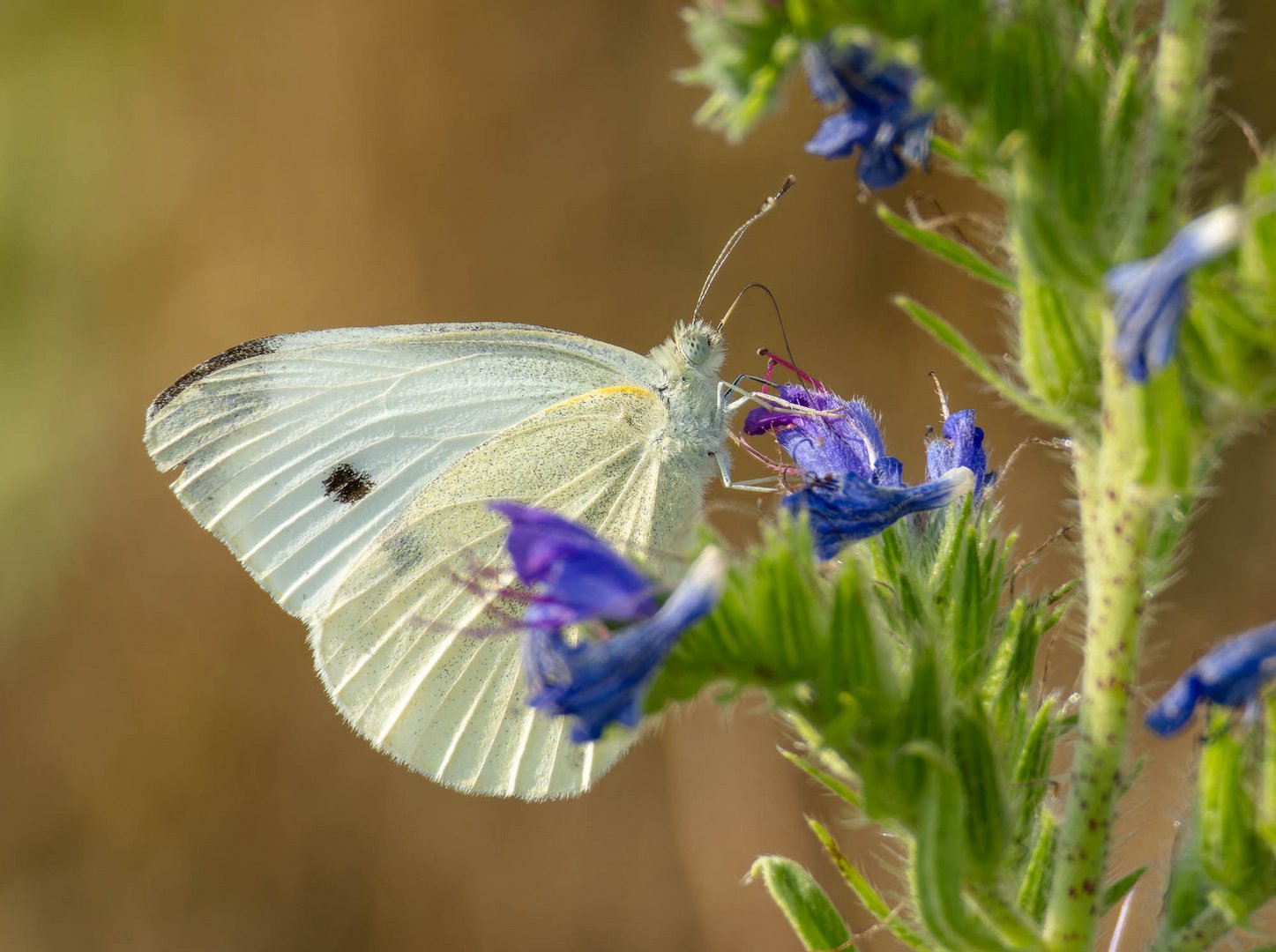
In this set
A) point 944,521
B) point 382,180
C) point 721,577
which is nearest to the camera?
point 721,577

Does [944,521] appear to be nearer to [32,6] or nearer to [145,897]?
[145,897]

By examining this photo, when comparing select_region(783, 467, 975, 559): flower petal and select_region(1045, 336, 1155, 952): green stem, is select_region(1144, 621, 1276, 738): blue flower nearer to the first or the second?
select_region(1045, 336, 1155, 952): green stem

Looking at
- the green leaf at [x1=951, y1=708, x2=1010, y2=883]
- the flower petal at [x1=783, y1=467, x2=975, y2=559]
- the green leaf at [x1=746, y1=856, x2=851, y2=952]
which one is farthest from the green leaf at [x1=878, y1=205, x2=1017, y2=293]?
the green leaf at [x1=746, y1=856, x2=851, y2=952]

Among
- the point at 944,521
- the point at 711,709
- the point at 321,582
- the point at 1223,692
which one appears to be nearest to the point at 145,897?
the point at 711,709

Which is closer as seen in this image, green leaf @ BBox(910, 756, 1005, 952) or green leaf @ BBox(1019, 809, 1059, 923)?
green leaf @ BBox(910, 756, 1005, 952)

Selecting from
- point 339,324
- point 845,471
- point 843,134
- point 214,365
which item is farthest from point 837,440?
point 339,324
